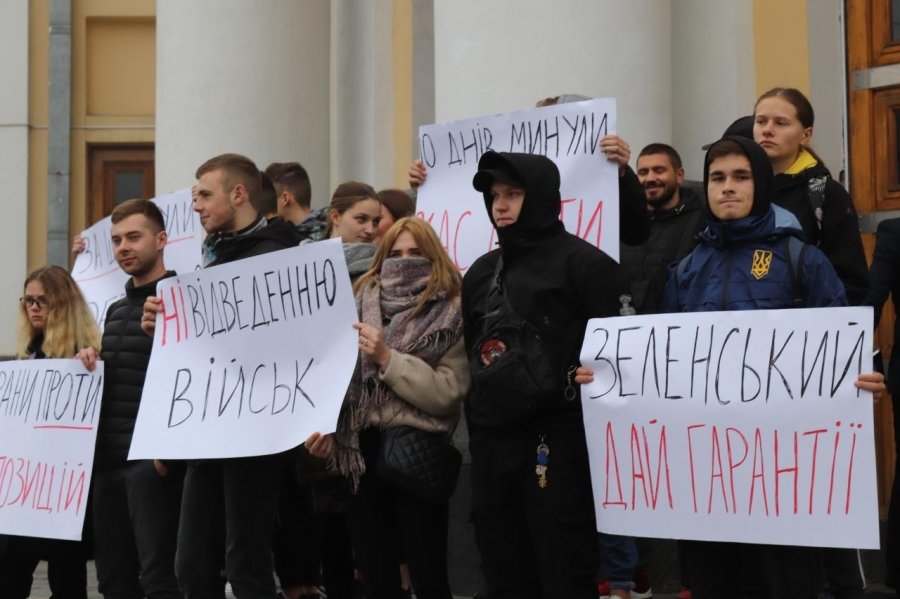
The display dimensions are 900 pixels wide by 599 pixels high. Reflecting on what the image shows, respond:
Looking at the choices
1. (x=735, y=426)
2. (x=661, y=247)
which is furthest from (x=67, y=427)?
(x=735, y=426)

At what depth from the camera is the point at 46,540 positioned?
751 cm

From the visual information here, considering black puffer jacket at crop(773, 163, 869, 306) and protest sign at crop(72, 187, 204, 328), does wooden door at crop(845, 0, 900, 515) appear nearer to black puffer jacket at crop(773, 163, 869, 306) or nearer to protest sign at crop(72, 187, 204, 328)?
black puffer jacket at crop(773, 163, 869, 306)

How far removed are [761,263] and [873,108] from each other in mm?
3165

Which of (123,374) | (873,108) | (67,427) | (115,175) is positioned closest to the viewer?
(123,374)

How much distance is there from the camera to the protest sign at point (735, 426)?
17.4 feet

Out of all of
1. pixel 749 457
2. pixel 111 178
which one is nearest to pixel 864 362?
pixel 749 457

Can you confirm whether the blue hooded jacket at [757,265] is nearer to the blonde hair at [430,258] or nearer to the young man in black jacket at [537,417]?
the young man in black jacket at [537,417]

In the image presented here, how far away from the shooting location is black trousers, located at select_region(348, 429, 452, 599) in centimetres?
631

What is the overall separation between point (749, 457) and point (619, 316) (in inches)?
25.1

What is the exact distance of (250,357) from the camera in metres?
6.67

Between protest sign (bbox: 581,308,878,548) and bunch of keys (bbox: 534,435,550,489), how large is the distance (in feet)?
0.51

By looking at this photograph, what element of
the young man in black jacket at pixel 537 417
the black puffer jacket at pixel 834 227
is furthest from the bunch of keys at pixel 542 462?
the black puffer jacket at pixel 834 227

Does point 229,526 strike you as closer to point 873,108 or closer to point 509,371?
point 509,371

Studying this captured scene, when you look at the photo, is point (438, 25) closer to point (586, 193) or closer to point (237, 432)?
point (586, 193)
